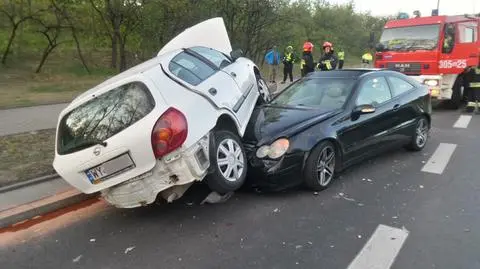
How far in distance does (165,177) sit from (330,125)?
7.30 ft

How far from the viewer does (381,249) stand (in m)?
4.09

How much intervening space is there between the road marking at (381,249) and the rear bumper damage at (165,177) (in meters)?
1.69

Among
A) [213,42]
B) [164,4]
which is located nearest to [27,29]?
[164,4]

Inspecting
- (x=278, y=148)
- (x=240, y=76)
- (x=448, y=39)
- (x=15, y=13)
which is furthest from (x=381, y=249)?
(x=15, y=13)

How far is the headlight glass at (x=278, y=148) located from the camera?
5262 mm

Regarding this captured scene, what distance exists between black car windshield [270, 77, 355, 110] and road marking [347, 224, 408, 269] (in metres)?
2.06

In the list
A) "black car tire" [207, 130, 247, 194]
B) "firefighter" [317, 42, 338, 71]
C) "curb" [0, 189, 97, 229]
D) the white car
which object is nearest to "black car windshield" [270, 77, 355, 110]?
the white car

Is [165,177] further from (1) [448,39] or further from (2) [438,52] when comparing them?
(1) [448,39]

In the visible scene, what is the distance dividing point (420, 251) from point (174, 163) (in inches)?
93.1

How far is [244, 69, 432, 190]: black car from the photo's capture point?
532 centimetres

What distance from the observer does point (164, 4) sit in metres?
20.1

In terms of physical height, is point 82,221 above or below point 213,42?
below

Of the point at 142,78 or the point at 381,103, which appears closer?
the point at 142,78

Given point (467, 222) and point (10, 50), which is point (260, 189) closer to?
point (467, 222)
